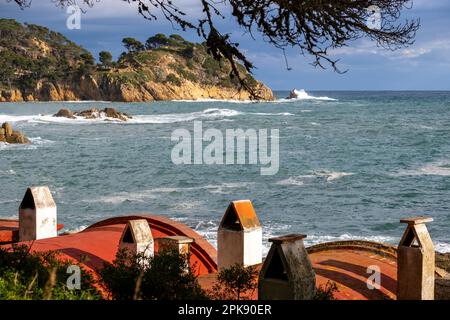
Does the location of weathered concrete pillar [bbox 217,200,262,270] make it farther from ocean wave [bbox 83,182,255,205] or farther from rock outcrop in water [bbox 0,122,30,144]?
rock outcrop in water [bbox 0,122,30,144]

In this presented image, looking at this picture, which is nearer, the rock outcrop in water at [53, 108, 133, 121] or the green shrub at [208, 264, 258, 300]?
the green shrub at [208, 264, 258, 300]

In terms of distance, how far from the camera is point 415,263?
26.4 feet

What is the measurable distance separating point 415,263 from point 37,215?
5518mm

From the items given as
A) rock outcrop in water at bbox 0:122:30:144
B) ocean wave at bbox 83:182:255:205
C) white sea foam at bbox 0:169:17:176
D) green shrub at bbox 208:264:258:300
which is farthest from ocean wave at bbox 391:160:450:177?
green shrub at bbox 208:264:258:300

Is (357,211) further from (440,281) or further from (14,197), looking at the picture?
(440,281)

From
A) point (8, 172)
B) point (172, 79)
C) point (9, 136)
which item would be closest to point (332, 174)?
point (8, 172)

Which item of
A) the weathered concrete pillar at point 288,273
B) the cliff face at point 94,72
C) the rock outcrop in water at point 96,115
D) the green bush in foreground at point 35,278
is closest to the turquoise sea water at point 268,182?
the green bush in foreground at point 35,278

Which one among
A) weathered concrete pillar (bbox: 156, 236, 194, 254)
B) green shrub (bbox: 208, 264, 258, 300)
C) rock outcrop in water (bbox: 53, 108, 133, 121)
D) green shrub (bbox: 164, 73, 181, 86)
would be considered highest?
green shrub (bbox: 164, 73, 181, 86)

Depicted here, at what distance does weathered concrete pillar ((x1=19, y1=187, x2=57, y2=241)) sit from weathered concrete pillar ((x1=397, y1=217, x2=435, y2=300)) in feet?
17.2

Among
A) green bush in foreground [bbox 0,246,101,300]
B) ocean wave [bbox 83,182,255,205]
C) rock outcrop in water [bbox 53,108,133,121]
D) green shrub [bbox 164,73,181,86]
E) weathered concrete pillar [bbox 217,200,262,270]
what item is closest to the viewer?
green bush in foreground [bbox 0,246,101,300]

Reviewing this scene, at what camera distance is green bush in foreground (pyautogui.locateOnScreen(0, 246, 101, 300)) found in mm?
5906

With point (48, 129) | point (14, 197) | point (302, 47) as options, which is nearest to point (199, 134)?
point (48, 129)

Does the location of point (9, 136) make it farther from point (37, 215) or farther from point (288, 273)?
point (288, 273)

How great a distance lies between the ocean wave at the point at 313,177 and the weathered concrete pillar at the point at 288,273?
25.2 m
